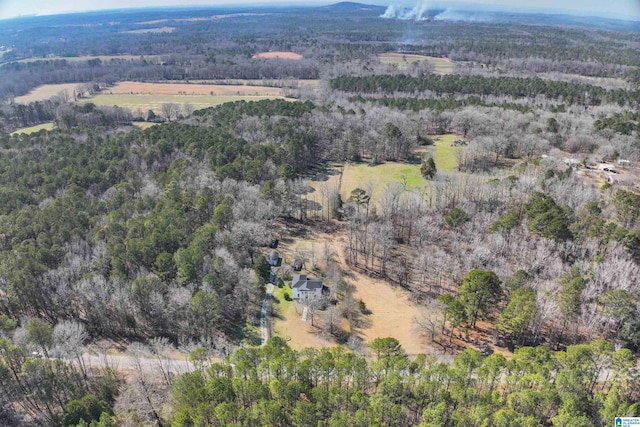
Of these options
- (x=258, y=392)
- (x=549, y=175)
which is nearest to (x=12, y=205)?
(x=258, y=392)

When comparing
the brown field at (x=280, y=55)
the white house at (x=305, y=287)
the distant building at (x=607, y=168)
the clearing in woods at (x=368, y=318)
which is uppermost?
the brown field at (x=280, y=55)

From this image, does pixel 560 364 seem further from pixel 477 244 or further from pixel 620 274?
pixel 477 244

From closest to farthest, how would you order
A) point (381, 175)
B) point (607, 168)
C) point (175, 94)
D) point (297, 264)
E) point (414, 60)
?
1. point (297, 264)
2. point (607, 168)
3. point (381, 175)
4. point (175, 94)
5. point (414, 60)

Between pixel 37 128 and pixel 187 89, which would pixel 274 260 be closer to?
pixel 37 128

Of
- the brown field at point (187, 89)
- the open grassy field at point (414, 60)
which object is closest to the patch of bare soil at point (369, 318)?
the brown field at point (187, 89)

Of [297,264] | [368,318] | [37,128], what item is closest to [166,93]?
[37,128]

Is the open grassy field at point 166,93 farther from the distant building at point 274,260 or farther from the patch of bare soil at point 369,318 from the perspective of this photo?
the patch of bare soil at point 369,318

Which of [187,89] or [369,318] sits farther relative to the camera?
[187,89]
